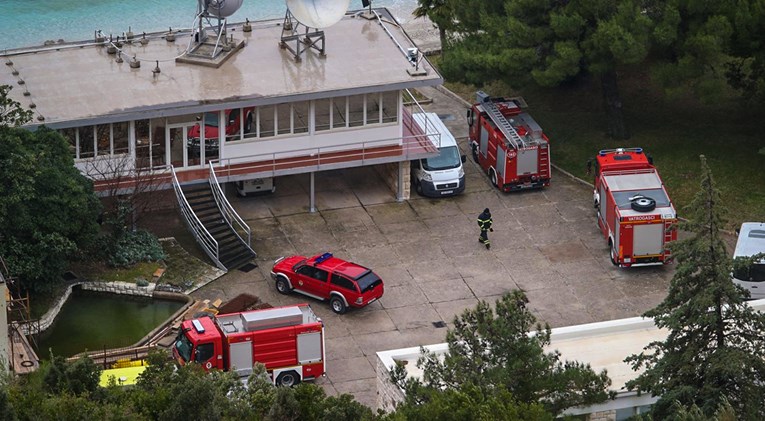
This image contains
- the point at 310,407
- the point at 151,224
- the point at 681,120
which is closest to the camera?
the point at 310,407

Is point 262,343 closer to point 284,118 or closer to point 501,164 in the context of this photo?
point 284,118

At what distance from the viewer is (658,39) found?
53.6 m

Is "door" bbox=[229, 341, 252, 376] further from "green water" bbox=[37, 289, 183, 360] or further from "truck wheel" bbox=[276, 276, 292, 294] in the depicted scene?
"truck wheel" bbox=[276, 276, 292, 294]

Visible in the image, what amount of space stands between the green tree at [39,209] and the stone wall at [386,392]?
1117 centimetres

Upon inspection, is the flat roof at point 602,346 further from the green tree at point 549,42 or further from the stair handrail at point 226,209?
the green tree at point 549,42

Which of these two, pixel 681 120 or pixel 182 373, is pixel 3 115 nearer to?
pixel 182 373

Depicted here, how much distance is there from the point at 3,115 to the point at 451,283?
1350cm

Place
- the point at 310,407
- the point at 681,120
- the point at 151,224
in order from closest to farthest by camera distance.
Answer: the point at 310,407, the point at 151,224, the point at 681,120

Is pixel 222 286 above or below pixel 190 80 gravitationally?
below

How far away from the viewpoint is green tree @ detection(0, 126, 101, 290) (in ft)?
148

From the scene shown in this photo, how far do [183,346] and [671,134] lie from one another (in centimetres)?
2159

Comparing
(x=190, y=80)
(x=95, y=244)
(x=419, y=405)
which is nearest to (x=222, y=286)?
(x=95, y=244)

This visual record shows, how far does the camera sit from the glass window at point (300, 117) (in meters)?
52.7

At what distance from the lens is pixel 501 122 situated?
180ft
